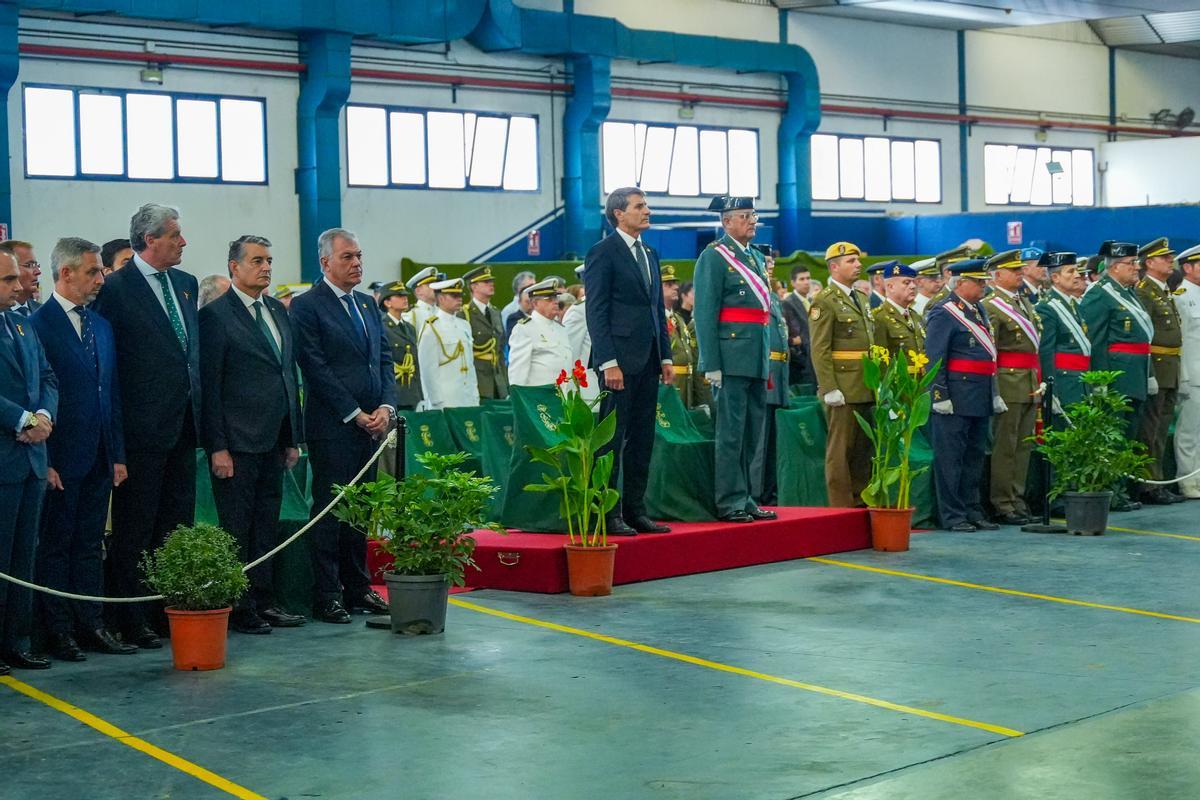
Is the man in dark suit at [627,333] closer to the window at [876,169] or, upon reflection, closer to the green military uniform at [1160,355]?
the green military uniform at [1160,355]

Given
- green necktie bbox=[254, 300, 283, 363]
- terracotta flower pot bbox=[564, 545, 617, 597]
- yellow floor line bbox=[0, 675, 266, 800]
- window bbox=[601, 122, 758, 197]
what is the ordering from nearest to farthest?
1. yellow floor line bbox=[0, 675, 266, 800]
2. green necktie bbox=[254, 300, 283, 363]
3. terracotta flower pot bbox=[564, 545, 617, 597]
4. window bbox=[601, 122, 758, 197]

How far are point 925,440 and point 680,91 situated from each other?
44.3 ft

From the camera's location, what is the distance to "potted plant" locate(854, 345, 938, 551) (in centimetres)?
855

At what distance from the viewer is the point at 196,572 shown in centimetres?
564

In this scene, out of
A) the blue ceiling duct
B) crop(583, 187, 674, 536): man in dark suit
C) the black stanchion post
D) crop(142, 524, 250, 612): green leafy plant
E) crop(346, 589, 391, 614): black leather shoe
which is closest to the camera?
crop(142, 524, 250, 612): green leafy plant

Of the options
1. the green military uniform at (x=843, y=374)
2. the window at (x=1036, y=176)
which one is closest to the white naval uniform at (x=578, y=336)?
the green military uniform at (x=843, y=374)

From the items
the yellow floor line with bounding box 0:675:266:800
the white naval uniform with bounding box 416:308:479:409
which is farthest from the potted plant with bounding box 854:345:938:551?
the yellow floor line with bounding box 0:675:266:800

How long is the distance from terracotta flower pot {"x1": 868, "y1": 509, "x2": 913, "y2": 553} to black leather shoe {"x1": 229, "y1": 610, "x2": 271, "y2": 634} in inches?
137

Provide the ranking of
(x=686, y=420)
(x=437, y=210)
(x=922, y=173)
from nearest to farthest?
(x=686, y=420)
(x=437, y=210)
(x=922, y=173)

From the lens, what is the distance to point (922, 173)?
A: 26312mm

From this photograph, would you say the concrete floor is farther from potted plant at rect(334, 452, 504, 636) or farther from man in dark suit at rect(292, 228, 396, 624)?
man in dark suit at rect(292, 228, 396, 624)

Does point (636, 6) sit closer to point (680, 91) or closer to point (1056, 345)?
point (680, 91)

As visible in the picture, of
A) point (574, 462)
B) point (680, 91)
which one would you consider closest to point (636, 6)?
point (680, 91)

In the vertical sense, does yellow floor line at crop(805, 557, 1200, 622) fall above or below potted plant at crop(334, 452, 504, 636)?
below
